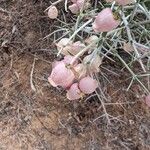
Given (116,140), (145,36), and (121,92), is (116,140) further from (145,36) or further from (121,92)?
(145,36)

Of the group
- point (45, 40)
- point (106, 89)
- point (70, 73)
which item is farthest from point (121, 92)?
point (70, 73)

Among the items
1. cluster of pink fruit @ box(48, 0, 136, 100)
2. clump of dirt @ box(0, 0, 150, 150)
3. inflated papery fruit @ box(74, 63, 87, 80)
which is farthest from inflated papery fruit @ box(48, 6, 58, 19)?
inflated papery fruit @ box(74, 63, 87, 80)

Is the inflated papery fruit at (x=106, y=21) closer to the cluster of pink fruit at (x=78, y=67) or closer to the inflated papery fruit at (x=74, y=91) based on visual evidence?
the cluster of pink fruit at (x=78, y=67)

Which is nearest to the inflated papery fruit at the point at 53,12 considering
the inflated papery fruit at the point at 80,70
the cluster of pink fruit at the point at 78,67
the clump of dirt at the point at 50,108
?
the clump of dirt at the point at 50,108

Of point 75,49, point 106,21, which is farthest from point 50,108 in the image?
point 106,21

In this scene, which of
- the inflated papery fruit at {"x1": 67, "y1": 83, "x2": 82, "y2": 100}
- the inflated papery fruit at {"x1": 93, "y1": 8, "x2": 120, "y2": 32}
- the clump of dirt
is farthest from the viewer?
the clump of dirt

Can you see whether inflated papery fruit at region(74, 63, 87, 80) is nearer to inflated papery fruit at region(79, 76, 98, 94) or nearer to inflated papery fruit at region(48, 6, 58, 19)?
inflated papery fruit at region(79, 76, 98, 94)

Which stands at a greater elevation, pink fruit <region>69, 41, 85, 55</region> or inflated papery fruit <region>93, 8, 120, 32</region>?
inflated papery fruit <region>93, 8, 120, 32</region>

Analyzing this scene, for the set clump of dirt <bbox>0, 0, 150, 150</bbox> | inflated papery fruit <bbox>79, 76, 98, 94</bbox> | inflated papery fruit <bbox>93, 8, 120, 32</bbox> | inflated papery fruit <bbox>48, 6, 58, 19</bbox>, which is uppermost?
inflated papery fruit <bbox>93, 8, 120, 32</bbox>
